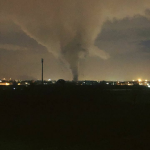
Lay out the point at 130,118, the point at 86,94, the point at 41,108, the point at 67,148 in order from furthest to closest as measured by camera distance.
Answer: the point at 86,94, the point at 41,108, the point at 130,118, the point at 67,148

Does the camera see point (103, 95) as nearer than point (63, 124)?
No

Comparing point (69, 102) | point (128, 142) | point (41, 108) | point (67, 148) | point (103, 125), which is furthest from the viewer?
point (69, 102)

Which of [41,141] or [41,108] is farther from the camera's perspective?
[41,108]

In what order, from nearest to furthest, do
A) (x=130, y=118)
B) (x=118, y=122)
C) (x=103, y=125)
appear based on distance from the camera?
(x=103, y=125) < (x=118, y=122) < (x=130, y=118)

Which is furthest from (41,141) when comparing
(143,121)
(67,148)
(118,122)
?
(143,121)

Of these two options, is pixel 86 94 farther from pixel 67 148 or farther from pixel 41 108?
pixel 67 148

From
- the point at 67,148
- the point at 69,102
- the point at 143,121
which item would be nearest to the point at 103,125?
the point at 143,121

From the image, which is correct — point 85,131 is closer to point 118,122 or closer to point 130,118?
point 118,122

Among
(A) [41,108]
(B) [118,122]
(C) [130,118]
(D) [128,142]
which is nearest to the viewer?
(D) [128,142]

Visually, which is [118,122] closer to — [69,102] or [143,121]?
[143,121]
